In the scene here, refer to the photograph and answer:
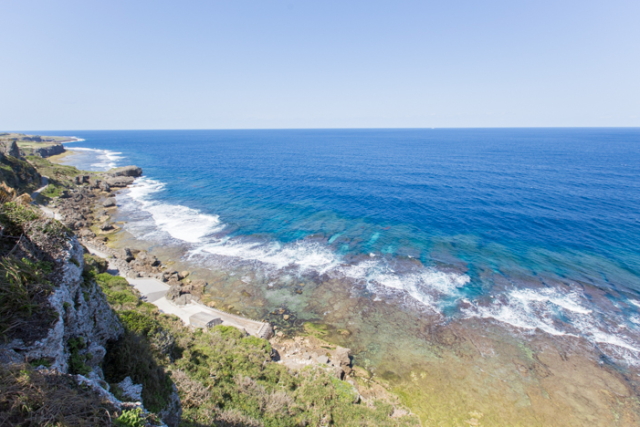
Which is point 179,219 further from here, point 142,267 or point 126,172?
point 126,172

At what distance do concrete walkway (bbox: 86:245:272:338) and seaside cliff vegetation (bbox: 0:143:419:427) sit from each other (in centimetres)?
240

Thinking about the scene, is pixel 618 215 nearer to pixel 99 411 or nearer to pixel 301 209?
pixel 301 209

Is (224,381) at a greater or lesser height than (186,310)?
greater

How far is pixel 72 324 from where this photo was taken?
9.94 metres

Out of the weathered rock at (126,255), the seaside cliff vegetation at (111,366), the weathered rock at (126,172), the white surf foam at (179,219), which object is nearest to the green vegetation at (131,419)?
the seaside cliff vegetation at (111,366)

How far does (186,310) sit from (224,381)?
13.4m

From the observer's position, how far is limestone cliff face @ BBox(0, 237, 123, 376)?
798 centimetres

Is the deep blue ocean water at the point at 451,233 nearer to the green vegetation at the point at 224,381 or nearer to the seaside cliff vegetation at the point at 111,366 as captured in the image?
the green vegetation at the point at 224,381

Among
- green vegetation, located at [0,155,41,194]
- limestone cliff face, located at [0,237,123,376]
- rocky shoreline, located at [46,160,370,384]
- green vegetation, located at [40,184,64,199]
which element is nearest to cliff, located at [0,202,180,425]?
limestone cliff face, located at [0,237,123,376]

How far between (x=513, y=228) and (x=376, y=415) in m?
40.8

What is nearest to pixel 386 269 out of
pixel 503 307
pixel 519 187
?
pixel 503 307

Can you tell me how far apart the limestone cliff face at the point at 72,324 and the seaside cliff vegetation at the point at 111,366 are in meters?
0.04

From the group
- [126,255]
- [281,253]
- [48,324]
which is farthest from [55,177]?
[48,324]

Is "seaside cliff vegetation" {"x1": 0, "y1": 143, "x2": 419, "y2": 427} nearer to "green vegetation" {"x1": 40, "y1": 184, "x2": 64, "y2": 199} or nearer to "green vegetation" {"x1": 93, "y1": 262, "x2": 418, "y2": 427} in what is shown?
"green vegetation" {"x1": 93, "y1": 262, "x2": 418, "y2": 427}
